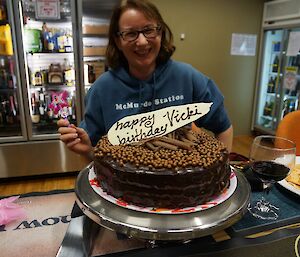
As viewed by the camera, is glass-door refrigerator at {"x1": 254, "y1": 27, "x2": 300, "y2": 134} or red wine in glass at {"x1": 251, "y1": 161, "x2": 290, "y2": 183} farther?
glass-door refrigerator at {"x1": 254, "y1": 27, "x2": 300, "y2": 134}

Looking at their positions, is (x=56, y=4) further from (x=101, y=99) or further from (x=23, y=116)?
(x=101, y=99)

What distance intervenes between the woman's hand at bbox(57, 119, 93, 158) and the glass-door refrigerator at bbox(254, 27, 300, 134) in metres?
3.51

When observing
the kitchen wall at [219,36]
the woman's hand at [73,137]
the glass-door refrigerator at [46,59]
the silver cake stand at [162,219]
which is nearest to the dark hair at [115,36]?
the woman's hand at [73,137]

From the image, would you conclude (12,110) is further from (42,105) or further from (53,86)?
(53,86)

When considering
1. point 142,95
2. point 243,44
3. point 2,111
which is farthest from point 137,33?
point 243,44

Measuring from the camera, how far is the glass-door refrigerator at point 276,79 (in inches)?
151

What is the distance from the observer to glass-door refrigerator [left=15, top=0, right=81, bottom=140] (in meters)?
2.74

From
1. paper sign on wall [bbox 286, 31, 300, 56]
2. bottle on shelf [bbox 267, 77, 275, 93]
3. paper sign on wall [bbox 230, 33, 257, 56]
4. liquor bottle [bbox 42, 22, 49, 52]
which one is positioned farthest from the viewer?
bottle on shelf [bbox 267, 77, 275, 93]

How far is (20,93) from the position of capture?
276 centimetres

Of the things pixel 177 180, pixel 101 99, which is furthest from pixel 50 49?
pixel 177 180

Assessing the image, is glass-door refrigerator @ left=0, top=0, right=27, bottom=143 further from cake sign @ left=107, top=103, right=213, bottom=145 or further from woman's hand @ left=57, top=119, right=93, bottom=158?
cake sign @ left=107, top=103, right=213, bottom=145

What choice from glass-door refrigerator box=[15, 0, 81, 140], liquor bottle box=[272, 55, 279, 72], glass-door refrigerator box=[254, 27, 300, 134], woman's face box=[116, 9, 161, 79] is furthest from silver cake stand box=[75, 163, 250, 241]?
liquor bottle box=[272, 55, 279, 72]

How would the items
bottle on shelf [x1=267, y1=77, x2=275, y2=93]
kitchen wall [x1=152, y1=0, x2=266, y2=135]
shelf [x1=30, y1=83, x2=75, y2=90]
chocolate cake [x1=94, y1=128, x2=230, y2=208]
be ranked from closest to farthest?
1. chocolate cake [x1=94, y1=128, x2=230, y2=208]
2. shelf [x1=30, y1=83, x2=75, y2=90]
3. kitchen wall [x1=152, y1=0, x2=266, y2=135]
4. bottle on shelf [x1=267, y1=77, x2=275, y2=93]

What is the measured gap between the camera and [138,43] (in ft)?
3.87
